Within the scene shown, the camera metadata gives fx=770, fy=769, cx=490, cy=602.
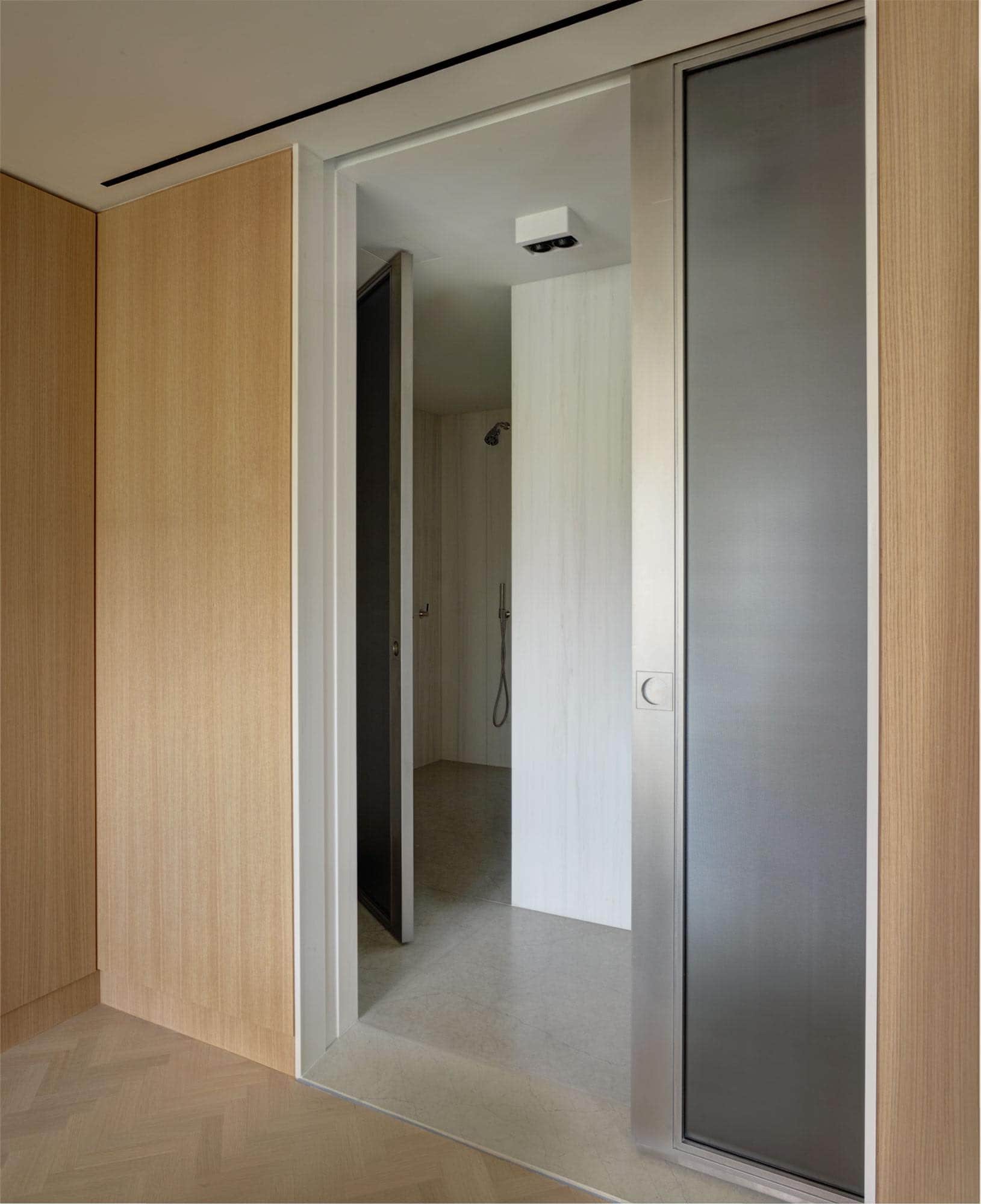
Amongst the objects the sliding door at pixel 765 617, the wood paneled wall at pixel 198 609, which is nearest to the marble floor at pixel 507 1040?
the sliding door at pixel 765 617

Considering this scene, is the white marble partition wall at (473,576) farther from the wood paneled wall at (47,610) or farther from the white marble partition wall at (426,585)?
the wood paneled wall at (47,610)

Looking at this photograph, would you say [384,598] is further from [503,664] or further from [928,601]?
[503,664]

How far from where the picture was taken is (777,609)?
5.27ft

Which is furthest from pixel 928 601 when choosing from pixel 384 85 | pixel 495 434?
pixel 495 434

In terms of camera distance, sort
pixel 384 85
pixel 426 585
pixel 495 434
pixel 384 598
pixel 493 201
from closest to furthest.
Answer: pixel 384 85
pixel 493 201
pixel 384 598
pixel 495 434
pixel 426 585

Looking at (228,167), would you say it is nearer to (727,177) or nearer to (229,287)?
(229,287)

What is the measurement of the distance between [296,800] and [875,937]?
4.63 feet

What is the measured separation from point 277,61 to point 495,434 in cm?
359

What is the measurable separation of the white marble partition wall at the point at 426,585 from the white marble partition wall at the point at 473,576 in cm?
6

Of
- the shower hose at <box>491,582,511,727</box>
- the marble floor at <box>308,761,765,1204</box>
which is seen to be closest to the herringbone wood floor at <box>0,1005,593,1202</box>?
the marble floor at <box>308,761,765,1204</box>

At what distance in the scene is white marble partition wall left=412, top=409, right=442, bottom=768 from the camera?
5.51m

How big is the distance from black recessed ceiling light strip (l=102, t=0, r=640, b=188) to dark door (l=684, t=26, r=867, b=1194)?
30 cm

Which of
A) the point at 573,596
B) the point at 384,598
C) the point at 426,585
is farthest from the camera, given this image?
the point at 426,585

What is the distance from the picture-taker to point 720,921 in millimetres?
1674
